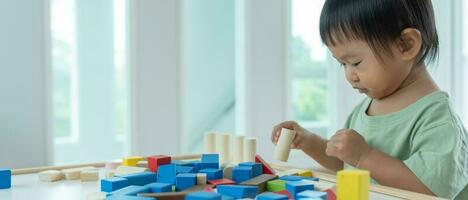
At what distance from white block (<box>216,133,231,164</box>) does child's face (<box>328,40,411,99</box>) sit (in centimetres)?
19

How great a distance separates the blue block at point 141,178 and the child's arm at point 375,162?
0.80 ft

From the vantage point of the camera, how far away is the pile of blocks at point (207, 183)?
0.50 meters

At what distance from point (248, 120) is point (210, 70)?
0.81m

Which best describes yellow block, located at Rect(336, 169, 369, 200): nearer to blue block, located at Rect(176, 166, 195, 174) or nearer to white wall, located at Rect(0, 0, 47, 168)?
blue block, located at Rect(176, 166, 195, 174)

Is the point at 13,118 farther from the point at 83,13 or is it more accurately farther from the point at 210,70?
the point at 83,13

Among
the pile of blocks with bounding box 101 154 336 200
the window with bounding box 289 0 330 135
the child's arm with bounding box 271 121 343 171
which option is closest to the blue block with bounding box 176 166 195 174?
the pile of blocks with bounding box 101 154 336 200

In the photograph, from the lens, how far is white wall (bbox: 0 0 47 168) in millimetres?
840

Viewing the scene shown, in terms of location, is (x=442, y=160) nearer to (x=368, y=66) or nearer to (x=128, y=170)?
(x=368, y=66)

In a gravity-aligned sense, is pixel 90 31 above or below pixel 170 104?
above

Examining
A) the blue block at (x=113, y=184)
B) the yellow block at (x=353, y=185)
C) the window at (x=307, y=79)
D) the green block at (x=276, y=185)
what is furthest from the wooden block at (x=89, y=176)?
the window at (x=307, y=79)

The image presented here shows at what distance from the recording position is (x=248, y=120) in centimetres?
106

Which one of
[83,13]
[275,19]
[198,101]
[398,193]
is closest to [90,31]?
[83,13]

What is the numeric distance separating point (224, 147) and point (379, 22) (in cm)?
27

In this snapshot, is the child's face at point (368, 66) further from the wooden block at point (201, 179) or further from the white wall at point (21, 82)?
the white wall at point (21, 82)
